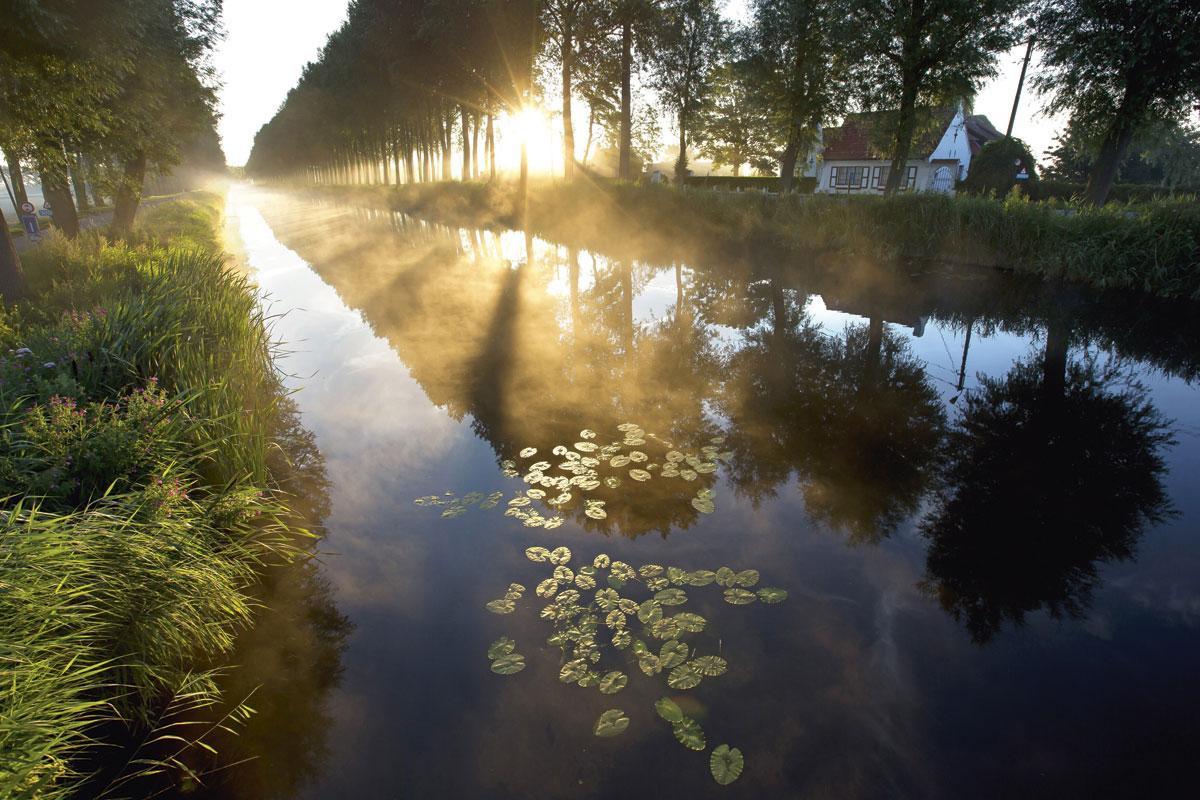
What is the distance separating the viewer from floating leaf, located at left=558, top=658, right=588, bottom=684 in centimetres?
355

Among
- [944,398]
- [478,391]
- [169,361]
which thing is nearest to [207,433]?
[169,361]

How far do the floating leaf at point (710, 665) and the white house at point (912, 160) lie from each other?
46724mm

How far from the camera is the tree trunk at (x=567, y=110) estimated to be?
89.1 feet

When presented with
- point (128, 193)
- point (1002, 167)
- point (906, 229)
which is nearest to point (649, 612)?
point (906, 229)

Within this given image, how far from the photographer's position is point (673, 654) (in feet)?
12.1

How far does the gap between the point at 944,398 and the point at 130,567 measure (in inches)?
362

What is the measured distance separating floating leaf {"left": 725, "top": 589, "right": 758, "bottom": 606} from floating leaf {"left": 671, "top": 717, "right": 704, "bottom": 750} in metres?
1.10

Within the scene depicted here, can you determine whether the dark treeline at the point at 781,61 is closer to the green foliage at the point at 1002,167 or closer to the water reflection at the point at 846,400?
the water reflection at the point at 846,400

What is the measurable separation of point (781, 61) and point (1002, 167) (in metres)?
18.3

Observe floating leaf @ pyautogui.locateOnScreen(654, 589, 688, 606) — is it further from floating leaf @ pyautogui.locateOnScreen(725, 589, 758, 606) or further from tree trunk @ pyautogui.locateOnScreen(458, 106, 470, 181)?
tree trunk @ pyautogui.locateOnScreen(458, 106, 470, 181)

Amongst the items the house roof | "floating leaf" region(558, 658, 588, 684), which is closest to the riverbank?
"floating leaf" region(558, 658, 588, 684)

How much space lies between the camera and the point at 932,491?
5645 mm

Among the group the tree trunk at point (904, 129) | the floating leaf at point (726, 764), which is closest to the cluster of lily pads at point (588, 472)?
the floating leaf at point (726, 764)

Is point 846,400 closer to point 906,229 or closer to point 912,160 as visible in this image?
point 906,229
